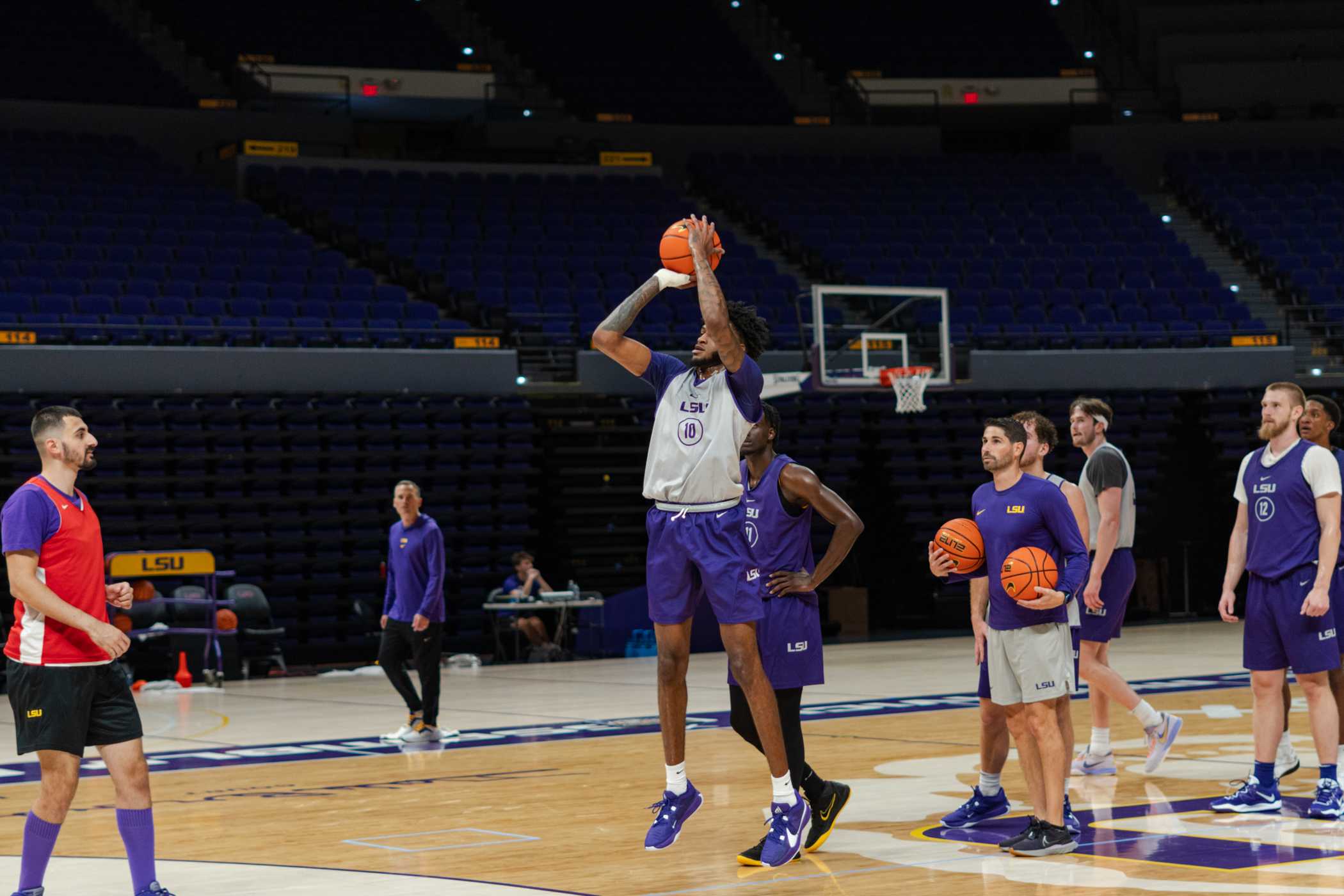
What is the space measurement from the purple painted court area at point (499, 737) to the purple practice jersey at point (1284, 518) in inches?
198

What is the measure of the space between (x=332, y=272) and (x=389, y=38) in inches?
338

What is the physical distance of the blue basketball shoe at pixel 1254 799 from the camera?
24.7 ft

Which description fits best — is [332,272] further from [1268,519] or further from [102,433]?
[1268,519]

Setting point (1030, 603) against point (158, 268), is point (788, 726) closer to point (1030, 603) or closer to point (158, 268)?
point (1030, 603)

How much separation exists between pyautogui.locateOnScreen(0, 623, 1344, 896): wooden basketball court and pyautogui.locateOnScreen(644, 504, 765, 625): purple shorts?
1.00 metres

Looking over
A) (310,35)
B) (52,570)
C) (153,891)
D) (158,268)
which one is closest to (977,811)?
(153,891)

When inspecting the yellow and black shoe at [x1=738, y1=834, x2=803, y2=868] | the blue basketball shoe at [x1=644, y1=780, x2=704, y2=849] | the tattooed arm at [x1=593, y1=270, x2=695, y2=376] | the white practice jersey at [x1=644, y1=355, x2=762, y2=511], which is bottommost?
the yellow and black shoe at [x1=738, y1=834, x2=803, y2=868]

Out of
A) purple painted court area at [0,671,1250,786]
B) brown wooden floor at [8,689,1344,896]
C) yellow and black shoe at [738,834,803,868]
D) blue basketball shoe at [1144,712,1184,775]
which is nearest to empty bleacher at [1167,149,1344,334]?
purple painted court area at [0,671,1250,786]

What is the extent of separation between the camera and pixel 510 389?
21.1 metres

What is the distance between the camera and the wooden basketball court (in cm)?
634

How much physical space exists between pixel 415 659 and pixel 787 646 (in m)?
5.37

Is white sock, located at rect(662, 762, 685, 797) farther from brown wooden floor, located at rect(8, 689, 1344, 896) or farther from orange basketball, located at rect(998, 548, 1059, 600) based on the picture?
orange basketball, located at rect(998, 548, 1059, 600)

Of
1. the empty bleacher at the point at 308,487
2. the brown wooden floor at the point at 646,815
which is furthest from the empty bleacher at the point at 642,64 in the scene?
the brown wooden floor at the point at 646,815

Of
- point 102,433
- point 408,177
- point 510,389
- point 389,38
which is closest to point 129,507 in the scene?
point 102,433
